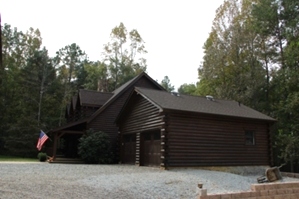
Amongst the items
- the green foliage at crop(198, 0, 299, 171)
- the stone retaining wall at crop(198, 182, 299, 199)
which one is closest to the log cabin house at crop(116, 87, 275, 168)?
the green foliage at crop(198, 0, 299, 171)

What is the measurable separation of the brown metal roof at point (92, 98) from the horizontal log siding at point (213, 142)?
11431 millimetres

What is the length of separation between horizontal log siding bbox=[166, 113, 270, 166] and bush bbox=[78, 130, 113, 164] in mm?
7840

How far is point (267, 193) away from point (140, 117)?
39.1ft

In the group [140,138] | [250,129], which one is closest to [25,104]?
[140,138]

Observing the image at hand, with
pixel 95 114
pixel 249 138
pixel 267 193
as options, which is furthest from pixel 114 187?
pixel 95 114

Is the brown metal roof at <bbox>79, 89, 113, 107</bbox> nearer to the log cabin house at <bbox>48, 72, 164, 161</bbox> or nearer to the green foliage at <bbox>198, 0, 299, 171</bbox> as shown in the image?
the log cabin house at <bbox>48, 72, 164, 161</bbox>

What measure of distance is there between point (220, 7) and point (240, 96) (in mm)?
10236

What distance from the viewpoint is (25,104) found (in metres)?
36.1

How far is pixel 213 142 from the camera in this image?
54.1ft

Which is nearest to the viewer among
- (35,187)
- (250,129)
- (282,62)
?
(35,187)

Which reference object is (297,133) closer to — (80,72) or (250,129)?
(250,129)

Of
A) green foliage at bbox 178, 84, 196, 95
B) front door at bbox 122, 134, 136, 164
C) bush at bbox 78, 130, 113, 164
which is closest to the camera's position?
front door at bbox 122, 134, 136, 164

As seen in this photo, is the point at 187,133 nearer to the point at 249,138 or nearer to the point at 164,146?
the point at 164,146

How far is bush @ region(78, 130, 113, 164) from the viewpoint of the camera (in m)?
20.8
